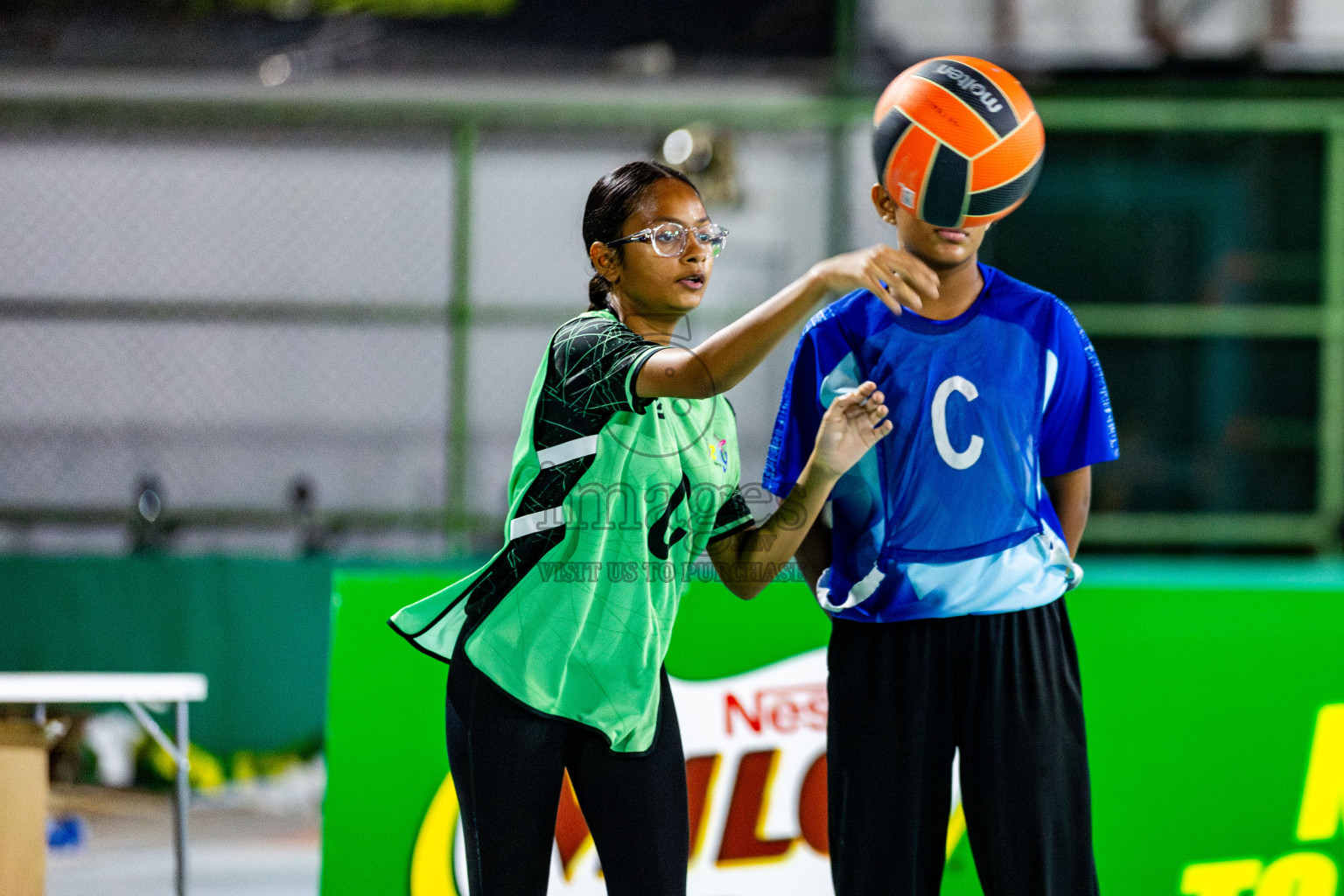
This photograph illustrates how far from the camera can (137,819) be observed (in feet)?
18.1

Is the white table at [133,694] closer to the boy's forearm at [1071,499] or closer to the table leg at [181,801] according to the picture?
the table leg at [181,801]

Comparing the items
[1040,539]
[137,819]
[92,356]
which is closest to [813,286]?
[1040,539]

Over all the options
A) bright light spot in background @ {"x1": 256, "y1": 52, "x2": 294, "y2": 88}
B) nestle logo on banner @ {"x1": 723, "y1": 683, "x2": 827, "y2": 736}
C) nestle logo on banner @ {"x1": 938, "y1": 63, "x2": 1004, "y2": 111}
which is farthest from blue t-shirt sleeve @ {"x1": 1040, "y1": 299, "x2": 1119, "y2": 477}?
bright light spot in background @ {"x1": 256, "y1": 52, "x2": 294, "y2": 88}

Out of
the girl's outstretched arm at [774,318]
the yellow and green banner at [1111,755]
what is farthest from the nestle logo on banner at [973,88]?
the yellow and green banner at [1111,755]

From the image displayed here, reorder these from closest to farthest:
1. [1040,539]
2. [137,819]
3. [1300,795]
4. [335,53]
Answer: [1040,539]
[1300,795]
[137,819]
[335,53]

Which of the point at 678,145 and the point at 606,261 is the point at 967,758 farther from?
the point at 678,145

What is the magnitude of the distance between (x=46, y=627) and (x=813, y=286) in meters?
5.51

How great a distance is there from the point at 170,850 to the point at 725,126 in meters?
4.38

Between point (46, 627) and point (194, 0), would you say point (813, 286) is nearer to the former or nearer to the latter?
point (46, 627)

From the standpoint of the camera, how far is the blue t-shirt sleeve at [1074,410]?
2176mm

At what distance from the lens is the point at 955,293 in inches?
83.8

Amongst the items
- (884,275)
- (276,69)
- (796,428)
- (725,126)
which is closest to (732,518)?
(796,428)

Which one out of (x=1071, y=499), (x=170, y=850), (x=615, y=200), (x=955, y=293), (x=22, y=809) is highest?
(x=615, y=200)

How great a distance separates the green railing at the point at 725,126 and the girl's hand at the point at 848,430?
455 cm
